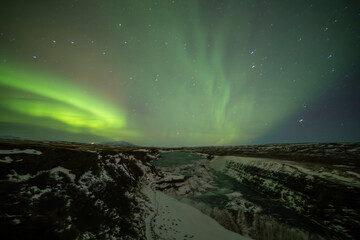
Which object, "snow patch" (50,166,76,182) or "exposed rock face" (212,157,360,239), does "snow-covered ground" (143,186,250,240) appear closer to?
"exposed rock face" (212,157,360,239)

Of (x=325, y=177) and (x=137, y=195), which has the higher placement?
(x=325, y=177)

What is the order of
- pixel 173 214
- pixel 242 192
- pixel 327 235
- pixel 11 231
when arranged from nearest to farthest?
1. pixel 11 231
2. pixel 327 235
3. pixel 173 214
4. pixel 242 192

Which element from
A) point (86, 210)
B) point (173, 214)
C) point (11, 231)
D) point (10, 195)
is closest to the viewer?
point (11, 231)

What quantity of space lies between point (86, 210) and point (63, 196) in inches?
72.0

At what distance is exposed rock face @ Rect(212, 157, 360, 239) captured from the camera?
8328 millimetres

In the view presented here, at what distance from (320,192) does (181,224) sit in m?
10.8

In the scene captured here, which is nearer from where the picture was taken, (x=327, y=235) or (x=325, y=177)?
(x=327, y=235)

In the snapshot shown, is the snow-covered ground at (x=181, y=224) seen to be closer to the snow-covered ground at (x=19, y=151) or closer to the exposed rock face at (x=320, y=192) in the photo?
the exposed rock face at (x=320, y=192)

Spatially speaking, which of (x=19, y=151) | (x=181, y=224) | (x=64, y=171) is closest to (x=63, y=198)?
(x=64, y=171)

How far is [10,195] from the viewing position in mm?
7387

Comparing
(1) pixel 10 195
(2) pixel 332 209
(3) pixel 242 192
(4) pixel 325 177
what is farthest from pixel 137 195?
(4) pixel 325 177

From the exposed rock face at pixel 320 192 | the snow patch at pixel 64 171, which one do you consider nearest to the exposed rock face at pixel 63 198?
the snow patch at pixel 64 171

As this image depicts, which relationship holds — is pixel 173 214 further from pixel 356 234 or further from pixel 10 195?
pixel 356 234

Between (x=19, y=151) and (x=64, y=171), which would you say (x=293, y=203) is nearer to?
(x=64, y=171)
